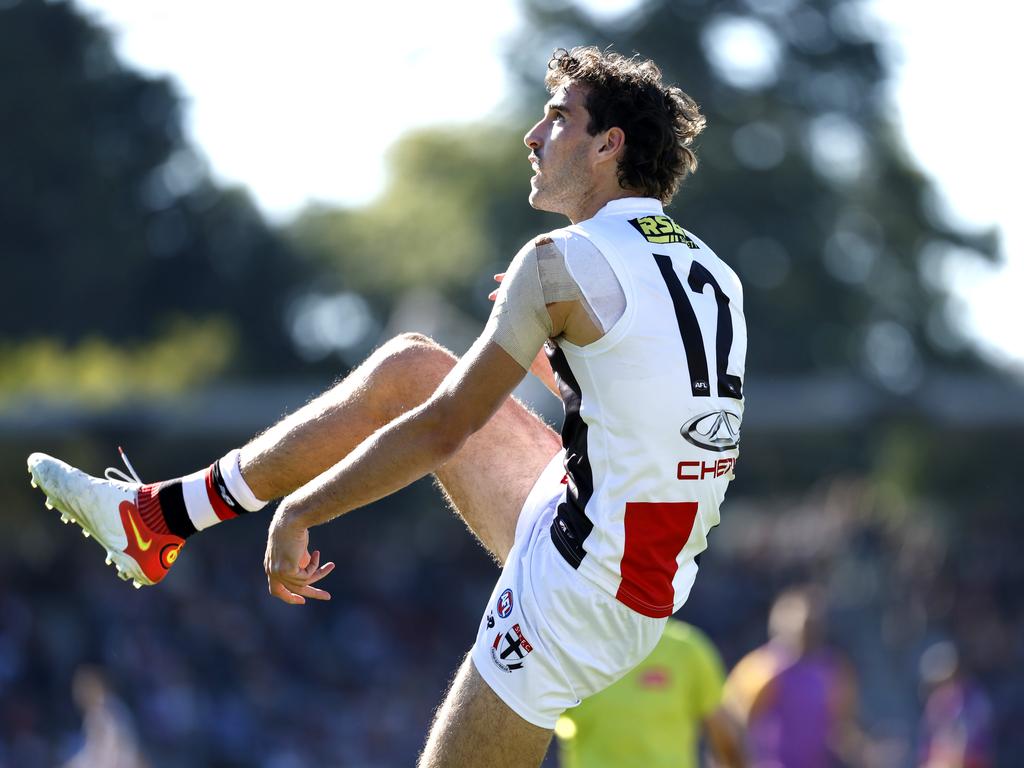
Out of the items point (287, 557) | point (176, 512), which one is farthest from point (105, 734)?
point (287, 557)

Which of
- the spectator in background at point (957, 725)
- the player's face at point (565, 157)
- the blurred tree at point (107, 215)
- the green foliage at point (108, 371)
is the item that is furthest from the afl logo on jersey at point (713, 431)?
the blurred tree at point (107, 215)

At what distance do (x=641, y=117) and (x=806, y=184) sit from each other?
123 feet

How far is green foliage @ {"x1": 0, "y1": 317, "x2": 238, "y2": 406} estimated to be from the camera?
22.3 meters

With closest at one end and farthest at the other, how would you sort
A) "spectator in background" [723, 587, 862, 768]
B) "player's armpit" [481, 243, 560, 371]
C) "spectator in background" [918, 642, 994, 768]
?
"player's armpit" [481, 243, 560, 371] → "spectator in background" [723, 587, 862, 768] → "spectator in background" [918, 642, 994, 768]

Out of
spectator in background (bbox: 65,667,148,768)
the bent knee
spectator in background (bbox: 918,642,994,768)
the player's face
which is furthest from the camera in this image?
spectator in background (bbox: 918,642,994,768)

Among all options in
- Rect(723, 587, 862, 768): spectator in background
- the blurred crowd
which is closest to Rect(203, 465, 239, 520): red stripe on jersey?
Rect(723, 587, 862, 768): spectator in background

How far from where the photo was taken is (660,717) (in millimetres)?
7727

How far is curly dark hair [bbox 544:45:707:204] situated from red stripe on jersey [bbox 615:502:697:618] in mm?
994

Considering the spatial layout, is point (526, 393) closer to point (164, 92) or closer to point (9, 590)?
point (9, 590)

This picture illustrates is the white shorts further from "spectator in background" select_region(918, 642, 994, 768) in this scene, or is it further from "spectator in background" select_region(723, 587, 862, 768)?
"spectator in background" select_region(918, 642, 994, 768)

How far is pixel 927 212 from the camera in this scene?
43.3 meters

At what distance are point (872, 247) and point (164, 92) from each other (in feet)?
59.9

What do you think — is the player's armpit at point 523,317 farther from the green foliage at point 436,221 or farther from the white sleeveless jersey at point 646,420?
the green foliage at point 436,221

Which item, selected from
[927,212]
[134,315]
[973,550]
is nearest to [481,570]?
[973,550]
